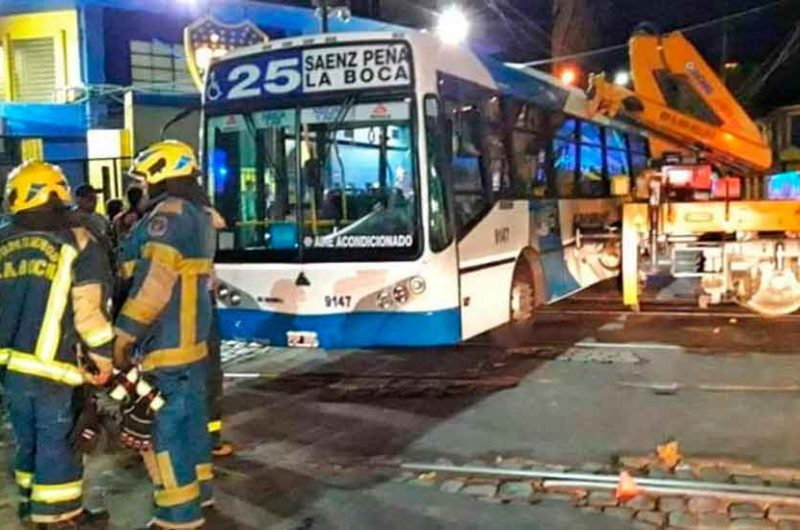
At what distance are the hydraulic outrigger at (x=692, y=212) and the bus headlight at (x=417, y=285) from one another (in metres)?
4.03

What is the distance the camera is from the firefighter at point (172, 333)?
214 inches

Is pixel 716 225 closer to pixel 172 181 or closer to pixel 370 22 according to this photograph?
pixel 172 181

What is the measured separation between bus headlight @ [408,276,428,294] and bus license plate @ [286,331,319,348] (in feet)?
3.31

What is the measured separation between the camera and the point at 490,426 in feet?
26.5

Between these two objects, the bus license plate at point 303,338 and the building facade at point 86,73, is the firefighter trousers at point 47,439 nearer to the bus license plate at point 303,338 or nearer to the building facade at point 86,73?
the bus license plate at point 303,338

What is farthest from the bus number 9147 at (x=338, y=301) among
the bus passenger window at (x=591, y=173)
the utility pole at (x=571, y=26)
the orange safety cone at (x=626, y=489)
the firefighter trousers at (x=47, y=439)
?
the utility pole at (x=571, y=26)

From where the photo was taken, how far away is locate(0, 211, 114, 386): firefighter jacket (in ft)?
17.8

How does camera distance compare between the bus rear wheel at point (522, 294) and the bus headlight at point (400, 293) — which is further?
the bus rear wheel at point (522, 294)

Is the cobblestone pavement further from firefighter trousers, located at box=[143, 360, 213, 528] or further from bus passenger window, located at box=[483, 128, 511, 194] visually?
bus passenger window, located at box=[483, 128, 511, 194]

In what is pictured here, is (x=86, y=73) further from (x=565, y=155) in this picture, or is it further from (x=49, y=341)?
(x=49, y=341)

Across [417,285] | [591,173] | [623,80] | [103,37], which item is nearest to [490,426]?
[417,285]

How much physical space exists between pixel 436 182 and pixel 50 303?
4186 mm

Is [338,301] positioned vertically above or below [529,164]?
below

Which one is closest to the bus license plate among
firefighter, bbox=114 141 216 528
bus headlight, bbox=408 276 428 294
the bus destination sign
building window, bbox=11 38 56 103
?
bus headlight, bbox=408 276 428 294
